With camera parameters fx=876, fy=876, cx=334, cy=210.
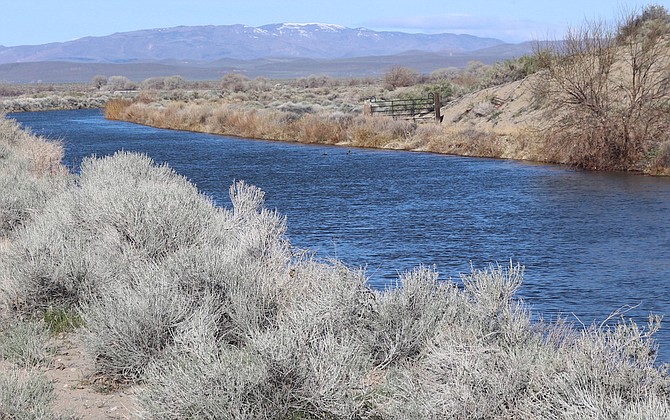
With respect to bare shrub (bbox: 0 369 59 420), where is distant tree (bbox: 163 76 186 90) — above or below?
below

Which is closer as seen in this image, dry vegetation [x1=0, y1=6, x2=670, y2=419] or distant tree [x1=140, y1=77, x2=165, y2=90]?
dry vegetation [x1=0, y1=6, x2=670, y2=419]

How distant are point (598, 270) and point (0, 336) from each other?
990 cm

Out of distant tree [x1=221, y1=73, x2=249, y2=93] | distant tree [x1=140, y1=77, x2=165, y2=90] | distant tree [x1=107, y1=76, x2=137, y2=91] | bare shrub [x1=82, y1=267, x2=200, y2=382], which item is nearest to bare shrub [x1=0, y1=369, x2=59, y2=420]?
bare shrub [x1=82, y1=267, x2=200, y2=382]

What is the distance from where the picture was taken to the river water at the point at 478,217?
14141 mm

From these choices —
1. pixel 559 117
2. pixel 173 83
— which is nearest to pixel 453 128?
pixel 559 117

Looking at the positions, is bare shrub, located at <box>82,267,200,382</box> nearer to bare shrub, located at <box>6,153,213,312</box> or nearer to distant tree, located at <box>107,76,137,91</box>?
bare shrub, located at <box>6,153,213,312</box>

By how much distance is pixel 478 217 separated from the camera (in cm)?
2050

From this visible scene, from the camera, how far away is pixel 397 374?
25.7ft

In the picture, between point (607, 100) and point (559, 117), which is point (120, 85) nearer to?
point (559, 117)

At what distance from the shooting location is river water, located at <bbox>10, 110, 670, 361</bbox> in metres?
14.1

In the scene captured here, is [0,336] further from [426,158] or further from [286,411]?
[426,158]

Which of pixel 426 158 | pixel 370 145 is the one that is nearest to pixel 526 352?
pixel 426 158

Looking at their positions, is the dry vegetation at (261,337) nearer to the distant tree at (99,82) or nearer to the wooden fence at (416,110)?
the wooden fence at (416,110)

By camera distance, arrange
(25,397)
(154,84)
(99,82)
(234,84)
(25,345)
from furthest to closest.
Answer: (99,82) → (154,84) → (234,84) → (25,345) → (25,397)
